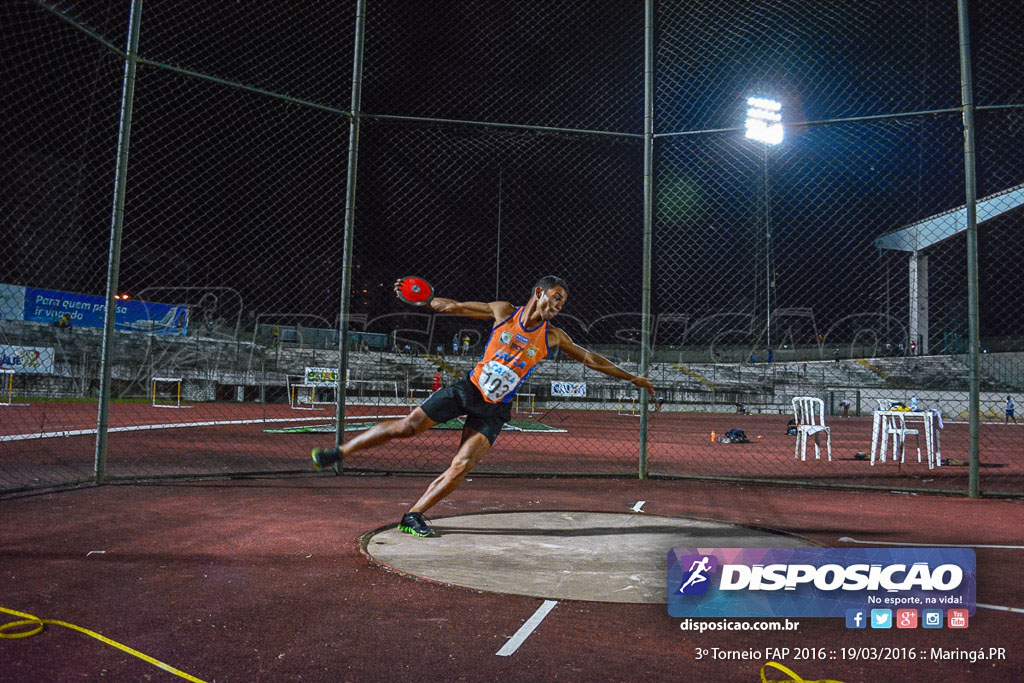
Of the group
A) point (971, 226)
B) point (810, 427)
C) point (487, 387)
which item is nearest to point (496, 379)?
point (487, 387)

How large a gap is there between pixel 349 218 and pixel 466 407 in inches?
150

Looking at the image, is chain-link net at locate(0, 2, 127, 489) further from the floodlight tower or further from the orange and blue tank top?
the floodlight tower

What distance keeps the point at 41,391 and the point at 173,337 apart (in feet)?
20.9

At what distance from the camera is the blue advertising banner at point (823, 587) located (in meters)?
3.35

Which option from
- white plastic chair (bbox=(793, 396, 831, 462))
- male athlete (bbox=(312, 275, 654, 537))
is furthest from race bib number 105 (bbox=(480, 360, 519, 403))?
white plastic chair (bbox=(793, 396, 831, 462))

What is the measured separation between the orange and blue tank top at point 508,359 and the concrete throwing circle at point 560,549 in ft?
3.64

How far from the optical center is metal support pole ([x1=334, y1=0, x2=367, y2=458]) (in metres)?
7.69

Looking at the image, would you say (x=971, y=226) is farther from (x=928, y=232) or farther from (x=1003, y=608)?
(x=928, y=232)

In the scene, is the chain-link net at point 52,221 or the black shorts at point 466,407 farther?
the chain-link net at point 52,221

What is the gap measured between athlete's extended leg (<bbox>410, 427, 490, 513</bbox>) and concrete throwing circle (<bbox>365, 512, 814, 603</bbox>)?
28 centimetres

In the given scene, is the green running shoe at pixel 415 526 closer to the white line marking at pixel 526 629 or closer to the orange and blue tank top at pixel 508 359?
the orange and blue tank top at pixel 508 359

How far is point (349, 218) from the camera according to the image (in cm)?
793

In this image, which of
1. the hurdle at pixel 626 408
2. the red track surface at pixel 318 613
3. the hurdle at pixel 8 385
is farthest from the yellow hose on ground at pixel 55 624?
the hurdle at pixel 626 408

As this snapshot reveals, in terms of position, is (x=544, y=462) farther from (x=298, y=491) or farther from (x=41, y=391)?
(x=41, y=391)
